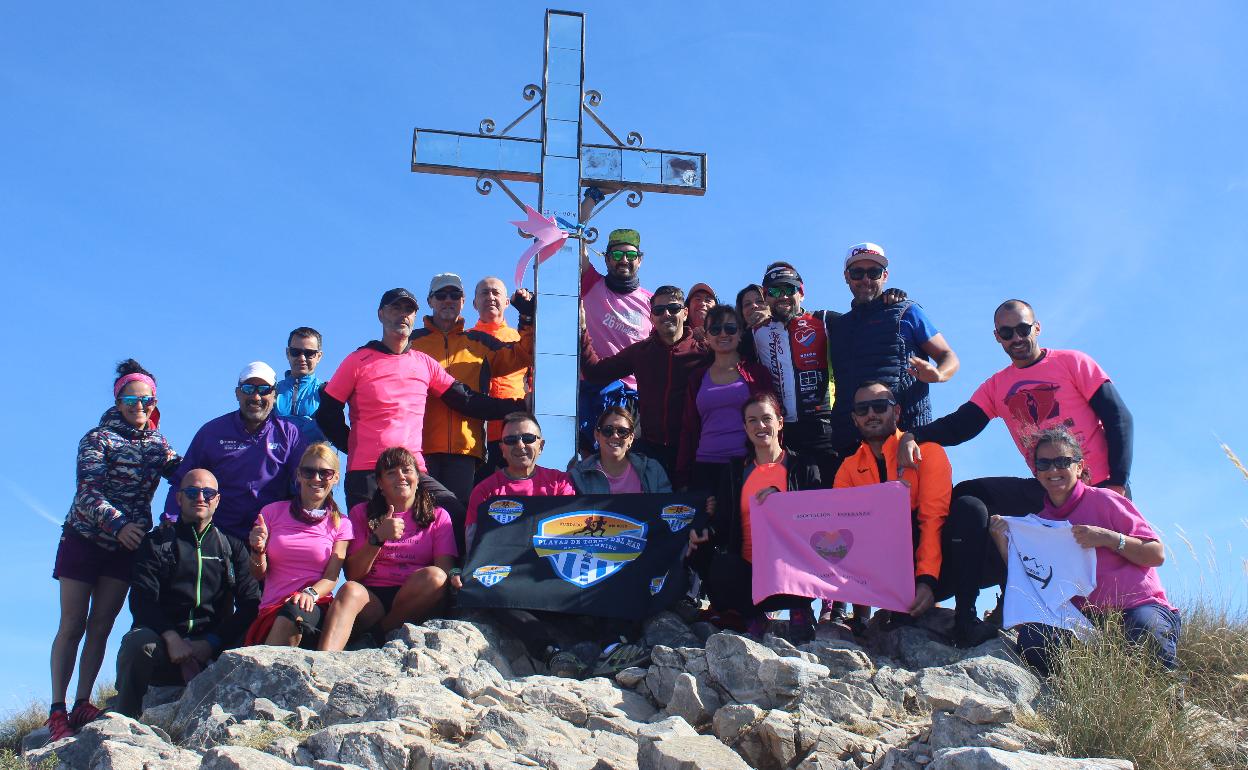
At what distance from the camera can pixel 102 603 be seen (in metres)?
7.15

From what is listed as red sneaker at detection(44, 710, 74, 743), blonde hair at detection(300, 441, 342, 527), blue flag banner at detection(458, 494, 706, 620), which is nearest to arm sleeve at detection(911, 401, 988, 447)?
blue flag banner at detection(458, 494, 706, 620)

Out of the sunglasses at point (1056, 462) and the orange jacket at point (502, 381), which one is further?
the orange jacket at point (502, 381)

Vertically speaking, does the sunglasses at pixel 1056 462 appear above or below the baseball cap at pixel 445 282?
below

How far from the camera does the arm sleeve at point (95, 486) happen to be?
6977 mm

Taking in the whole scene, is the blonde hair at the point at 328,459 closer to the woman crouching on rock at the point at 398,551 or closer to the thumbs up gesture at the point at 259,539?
the woman crouching on rock at the point at 398,551

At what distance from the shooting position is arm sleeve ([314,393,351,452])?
7.73 meters

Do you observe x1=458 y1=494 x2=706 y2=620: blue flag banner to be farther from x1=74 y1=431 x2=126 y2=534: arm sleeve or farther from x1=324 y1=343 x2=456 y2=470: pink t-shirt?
x1=74 y1=431 x2=126 y2=534: arm sleeve

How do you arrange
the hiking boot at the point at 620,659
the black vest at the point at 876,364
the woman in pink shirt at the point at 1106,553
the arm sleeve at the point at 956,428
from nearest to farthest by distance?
the woman in pink shirt at the point at 1106,553 → the hiking boot at the point at 620,659 → the arm sleeve at the point at 956,428 → the black vest at the point at 876,364

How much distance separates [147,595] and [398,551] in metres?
1.37

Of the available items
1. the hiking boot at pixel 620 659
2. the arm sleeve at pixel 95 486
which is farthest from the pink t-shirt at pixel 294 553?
the hiking boot at pixel 620 659

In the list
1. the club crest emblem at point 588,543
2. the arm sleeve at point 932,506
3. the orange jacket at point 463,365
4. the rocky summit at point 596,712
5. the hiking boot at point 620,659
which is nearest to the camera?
the rocky summit at point 596,712

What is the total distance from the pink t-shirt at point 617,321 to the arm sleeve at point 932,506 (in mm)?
2585

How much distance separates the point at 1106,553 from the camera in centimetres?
589

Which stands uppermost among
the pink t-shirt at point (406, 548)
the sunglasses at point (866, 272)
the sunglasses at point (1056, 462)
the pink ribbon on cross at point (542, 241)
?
the pink ribbon on cross at point (542, 241)
